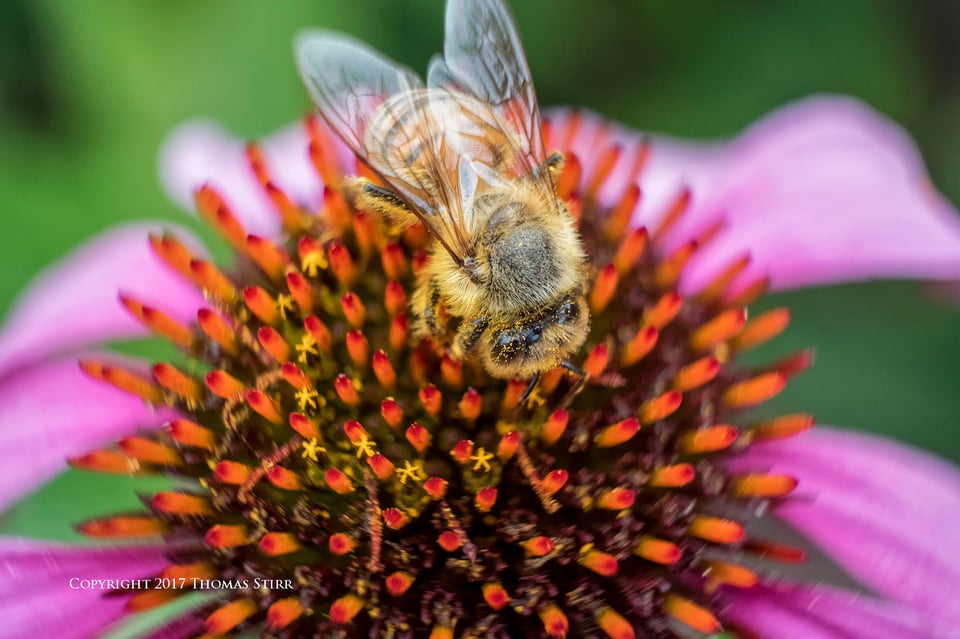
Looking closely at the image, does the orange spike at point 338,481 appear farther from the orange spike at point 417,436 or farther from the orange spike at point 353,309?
the orange spike at point 353,309

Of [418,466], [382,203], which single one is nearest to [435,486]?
[418,466]

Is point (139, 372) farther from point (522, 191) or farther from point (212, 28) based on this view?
point (212, 28)

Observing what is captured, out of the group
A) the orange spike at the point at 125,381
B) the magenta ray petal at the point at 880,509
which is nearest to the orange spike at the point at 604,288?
the magenta ray petal at the point at 880,509

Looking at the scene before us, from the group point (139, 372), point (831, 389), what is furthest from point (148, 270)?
point (831, 389)

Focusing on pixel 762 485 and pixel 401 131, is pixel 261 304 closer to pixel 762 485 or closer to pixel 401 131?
pixel 401 131

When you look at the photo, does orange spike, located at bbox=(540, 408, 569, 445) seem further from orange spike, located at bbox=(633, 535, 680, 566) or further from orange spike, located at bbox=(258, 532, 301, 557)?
orange spike, located at bbox=(258, 532, 301, 557)

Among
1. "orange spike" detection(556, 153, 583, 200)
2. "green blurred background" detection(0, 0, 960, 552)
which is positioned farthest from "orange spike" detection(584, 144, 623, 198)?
"green blurred background" detection(0, 0, 960, 552)
